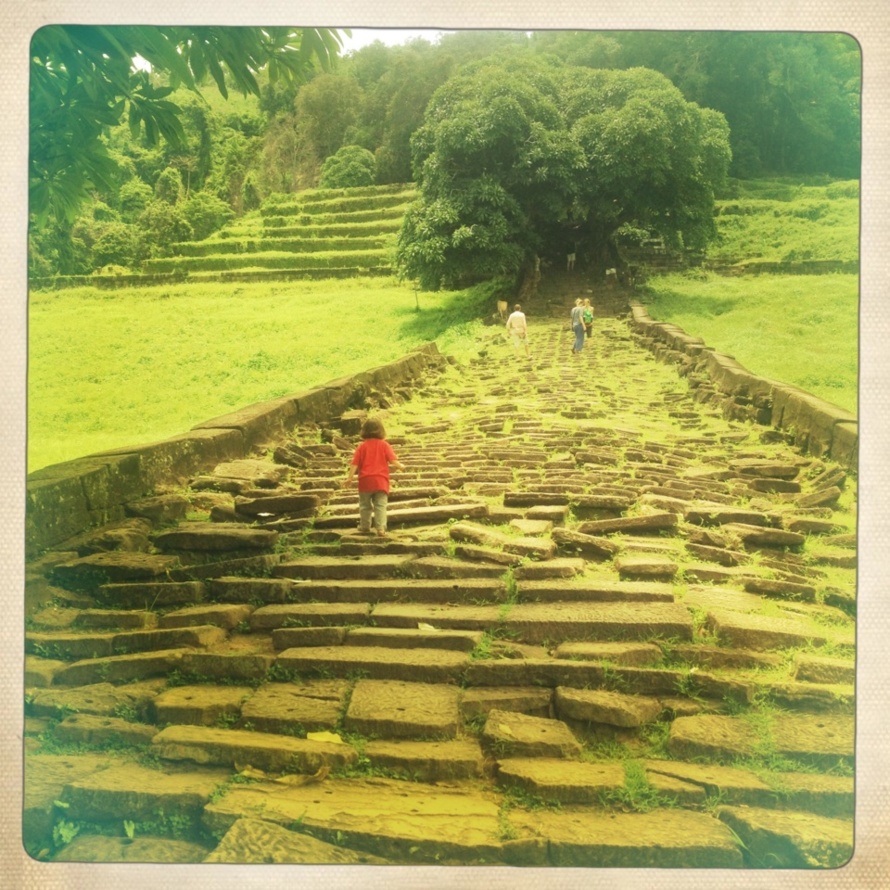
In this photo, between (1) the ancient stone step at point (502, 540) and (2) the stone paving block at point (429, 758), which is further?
(1) the ancient stone step at point (502, 540)

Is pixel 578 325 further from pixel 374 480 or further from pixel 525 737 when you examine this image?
pixel 525 737

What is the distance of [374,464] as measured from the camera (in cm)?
298

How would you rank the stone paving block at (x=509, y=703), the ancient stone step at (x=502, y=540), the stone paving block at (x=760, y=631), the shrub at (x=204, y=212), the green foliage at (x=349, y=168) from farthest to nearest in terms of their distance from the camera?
1. the shrub at (x=204, y=212)
2. the green foliage at (x=349, y=168)
3. the ancient stone step at (x=502, y=540)
4. the stone paving block at (x=760, y=631)
5. the stone paving block at (x=509, y=703)

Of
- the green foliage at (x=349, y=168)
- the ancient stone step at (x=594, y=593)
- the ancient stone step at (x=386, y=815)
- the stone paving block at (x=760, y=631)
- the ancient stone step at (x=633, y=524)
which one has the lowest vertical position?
the ancient stone step at (x=386, y=815)

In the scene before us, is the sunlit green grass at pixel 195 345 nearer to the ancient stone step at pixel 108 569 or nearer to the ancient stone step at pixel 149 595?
the ancient stone step at pixel 108 569

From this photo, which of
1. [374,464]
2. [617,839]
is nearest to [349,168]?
[374,464]

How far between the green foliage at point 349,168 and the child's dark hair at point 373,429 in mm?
815

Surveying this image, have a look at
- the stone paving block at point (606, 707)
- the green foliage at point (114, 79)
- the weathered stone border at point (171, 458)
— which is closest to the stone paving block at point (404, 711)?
the stone paving block at point (606, 707)

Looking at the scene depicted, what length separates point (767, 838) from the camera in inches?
106

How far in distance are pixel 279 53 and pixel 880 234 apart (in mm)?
2065

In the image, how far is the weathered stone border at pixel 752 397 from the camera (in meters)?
3.00

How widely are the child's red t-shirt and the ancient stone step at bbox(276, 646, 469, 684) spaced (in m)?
0.51

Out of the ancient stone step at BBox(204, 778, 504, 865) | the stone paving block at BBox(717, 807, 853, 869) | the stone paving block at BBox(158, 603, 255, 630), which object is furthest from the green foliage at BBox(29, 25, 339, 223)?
the stone paving block at BBox(717, 807, 853, 869)

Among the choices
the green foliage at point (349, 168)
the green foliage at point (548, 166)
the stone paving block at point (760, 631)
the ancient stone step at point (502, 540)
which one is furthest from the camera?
the green foliage at point (349, 168)
